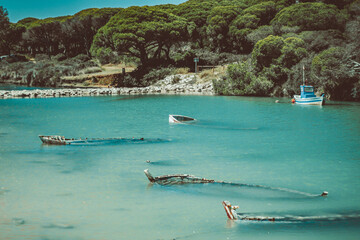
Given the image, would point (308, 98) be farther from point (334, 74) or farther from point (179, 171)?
point (179, 171)

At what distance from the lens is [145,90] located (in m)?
62.6

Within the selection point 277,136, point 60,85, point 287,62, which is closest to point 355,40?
point 287,62

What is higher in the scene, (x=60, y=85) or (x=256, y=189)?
(x=60, y=85)

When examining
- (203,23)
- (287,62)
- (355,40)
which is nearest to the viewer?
(355,40)

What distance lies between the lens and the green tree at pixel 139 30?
63.4 m

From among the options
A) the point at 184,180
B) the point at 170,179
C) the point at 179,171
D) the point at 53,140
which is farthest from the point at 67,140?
the point at 184,180

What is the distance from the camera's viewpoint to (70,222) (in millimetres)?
11703

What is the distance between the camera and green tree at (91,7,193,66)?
6344 centimetres

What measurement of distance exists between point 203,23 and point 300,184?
6264 centimetres

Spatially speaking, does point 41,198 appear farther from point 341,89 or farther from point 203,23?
point 203,23

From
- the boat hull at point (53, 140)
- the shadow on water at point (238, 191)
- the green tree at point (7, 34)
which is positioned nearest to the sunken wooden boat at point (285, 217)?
the shadow on water at point (238, 191)

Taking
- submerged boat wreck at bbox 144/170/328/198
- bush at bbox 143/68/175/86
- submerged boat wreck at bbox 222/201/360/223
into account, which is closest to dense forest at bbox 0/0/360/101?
bush at bbox 143/68/175/86

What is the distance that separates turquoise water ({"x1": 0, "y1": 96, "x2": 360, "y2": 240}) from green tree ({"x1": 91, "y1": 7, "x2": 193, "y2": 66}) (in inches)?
1303

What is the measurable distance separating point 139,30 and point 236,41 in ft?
60.2
